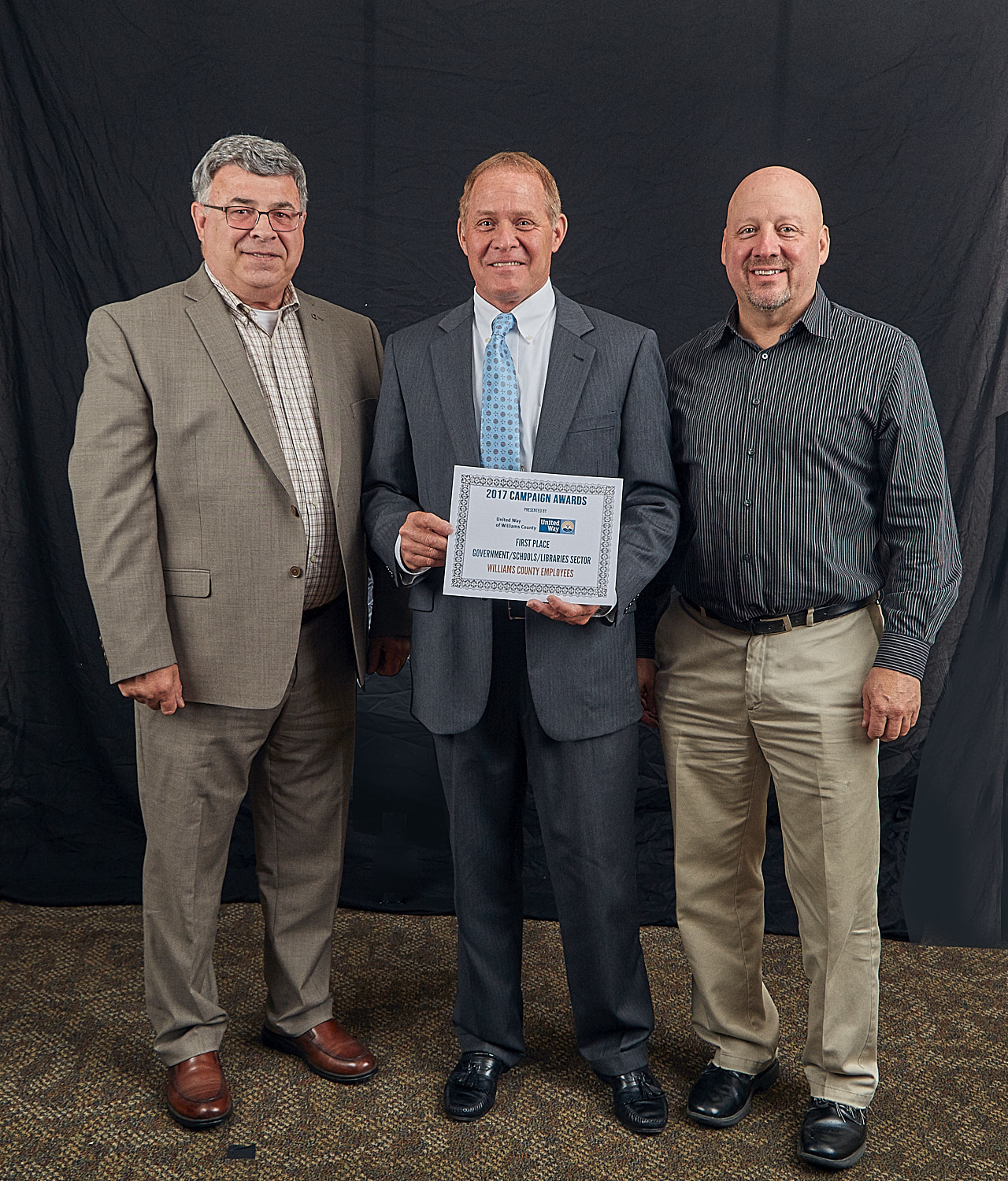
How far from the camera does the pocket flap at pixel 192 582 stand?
2.03 m

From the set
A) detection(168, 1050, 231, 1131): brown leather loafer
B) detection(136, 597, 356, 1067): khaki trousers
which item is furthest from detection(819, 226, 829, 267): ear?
detection(168, 1050, 231, 1131): brown leather loafer

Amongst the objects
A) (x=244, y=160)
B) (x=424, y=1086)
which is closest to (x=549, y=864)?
(x=424, y=1086)

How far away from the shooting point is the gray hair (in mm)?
2012

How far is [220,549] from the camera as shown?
2031 millimetres

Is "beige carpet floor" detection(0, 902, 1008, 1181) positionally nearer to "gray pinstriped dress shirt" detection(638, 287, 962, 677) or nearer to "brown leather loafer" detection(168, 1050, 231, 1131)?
"brown leather loafer" detection(168, 1050, 231, 1131)

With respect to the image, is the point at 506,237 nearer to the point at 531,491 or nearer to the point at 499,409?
the point at 499,409

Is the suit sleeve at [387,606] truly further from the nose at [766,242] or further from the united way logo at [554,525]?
the nose at [766,242]

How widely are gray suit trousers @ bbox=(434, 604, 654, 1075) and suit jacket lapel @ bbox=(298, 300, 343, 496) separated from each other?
45 cm

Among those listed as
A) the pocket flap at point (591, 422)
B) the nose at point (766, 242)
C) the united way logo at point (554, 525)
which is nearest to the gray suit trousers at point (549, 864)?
the united way logo at point (554, 525)

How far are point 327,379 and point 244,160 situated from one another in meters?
0.42

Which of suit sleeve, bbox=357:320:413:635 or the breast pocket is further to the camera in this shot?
suit sleeve, bbox=357:320:413:635

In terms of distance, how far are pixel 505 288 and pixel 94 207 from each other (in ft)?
4.69

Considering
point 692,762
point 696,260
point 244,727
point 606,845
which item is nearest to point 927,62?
point 696,260

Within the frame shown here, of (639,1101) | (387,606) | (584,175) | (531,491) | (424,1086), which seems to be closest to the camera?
(531,491)
